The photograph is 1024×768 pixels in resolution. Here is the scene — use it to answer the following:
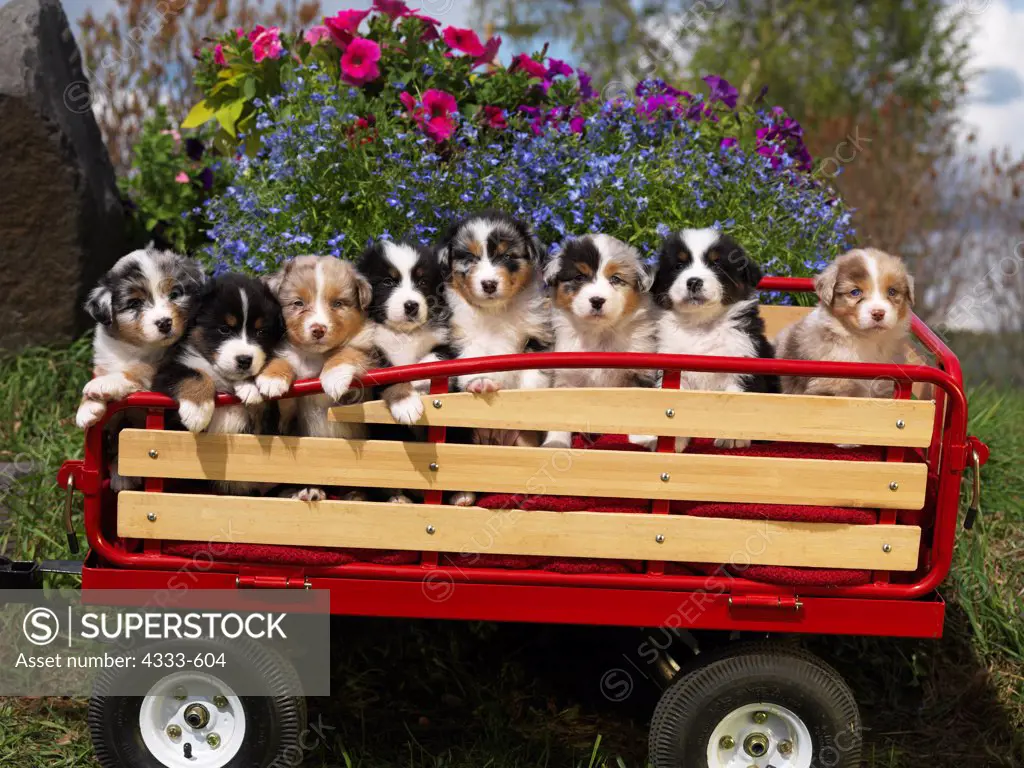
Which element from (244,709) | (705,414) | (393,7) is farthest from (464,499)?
(393,7)

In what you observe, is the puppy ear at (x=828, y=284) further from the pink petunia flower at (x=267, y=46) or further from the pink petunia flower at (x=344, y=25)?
the pink petunia flower at (x=267, y=46)

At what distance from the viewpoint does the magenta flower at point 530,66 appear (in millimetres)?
5879

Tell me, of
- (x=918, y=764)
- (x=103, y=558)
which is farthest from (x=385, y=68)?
(x=918, y=764)

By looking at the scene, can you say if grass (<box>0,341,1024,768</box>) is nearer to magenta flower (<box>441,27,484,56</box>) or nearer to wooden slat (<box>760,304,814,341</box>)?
wooden slat (<box>760,304,814,341</box>)

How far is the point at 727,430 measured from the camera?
3.32 metres

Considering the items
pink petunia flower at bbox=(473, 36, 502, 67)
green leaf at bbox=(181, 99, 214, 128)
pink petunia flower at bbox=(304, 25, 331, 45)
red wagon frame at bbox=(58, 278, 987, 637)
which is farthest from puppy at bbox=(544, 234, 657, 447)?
green leaf at bbox=(181, 99, 214, 128)

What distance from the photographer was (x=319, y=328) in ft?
12.0

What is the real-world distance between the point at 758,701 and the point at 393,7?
4215mm

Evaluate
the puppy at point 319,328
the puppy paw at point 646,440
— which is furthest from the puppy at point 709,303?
the puppy at point 319,328

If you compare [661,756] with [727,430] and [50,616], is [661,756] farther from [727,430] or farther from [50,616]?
[50,616]

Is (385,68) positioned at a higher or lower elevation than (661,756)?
higher

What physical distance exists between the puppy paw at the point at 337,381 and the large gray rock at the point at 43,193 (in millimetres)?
3601

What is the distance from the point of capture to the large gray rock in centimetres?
601

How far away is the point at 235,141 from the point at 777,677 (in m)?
4.55
